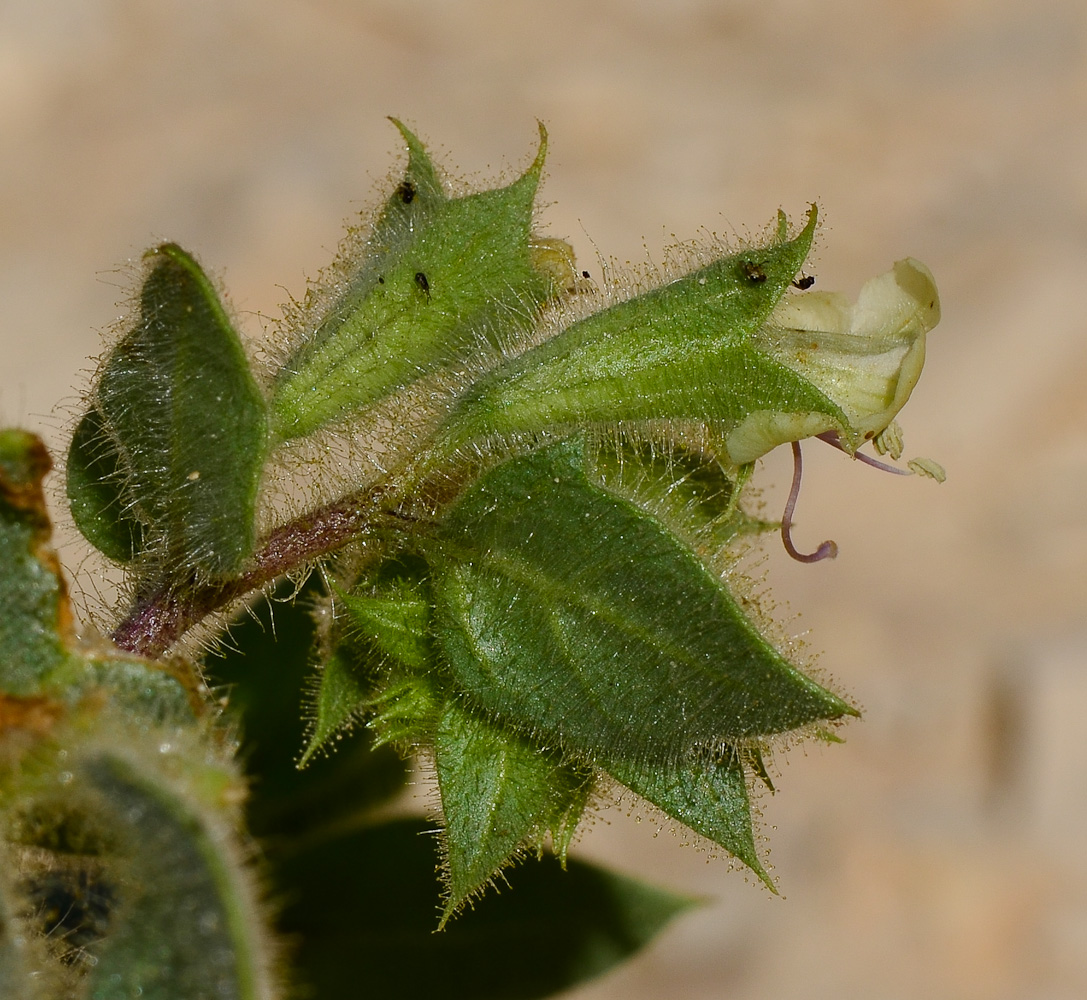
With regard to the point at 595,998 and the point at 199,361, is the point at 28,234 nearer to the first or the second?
the point at 595,998

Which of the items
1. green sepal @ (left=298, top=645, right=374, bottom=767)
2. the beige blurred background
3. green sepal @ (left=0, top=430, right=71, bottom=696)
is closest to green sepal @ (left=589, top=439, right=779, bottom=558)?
green sepal @ (left=298, top=645, right=374, bottom=767)

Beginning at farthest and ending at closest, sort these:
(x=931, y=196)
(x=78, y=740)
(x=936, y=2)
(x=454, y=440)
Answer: (x=936, y=2) < (x=931, y=196) < (x=454, y=440) < (x=78, y=740)

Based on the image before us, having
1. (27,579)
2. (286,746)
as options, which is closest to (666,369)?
(27,579)

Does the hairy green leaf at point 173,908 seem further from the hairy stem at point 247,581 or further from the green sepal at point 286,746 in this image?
the green sepal at point 286,746

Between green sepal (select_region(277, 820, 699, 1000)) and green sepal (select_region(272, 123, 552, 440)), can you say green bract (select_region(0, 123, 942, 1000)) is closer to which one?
green sepal (select_region(272, 123, 552, 440))

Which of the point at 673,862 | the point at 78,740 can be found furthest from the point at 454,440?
the point at 673,862

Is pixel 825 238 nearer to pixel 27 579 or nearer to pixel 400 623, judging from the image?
pixel 400 623
